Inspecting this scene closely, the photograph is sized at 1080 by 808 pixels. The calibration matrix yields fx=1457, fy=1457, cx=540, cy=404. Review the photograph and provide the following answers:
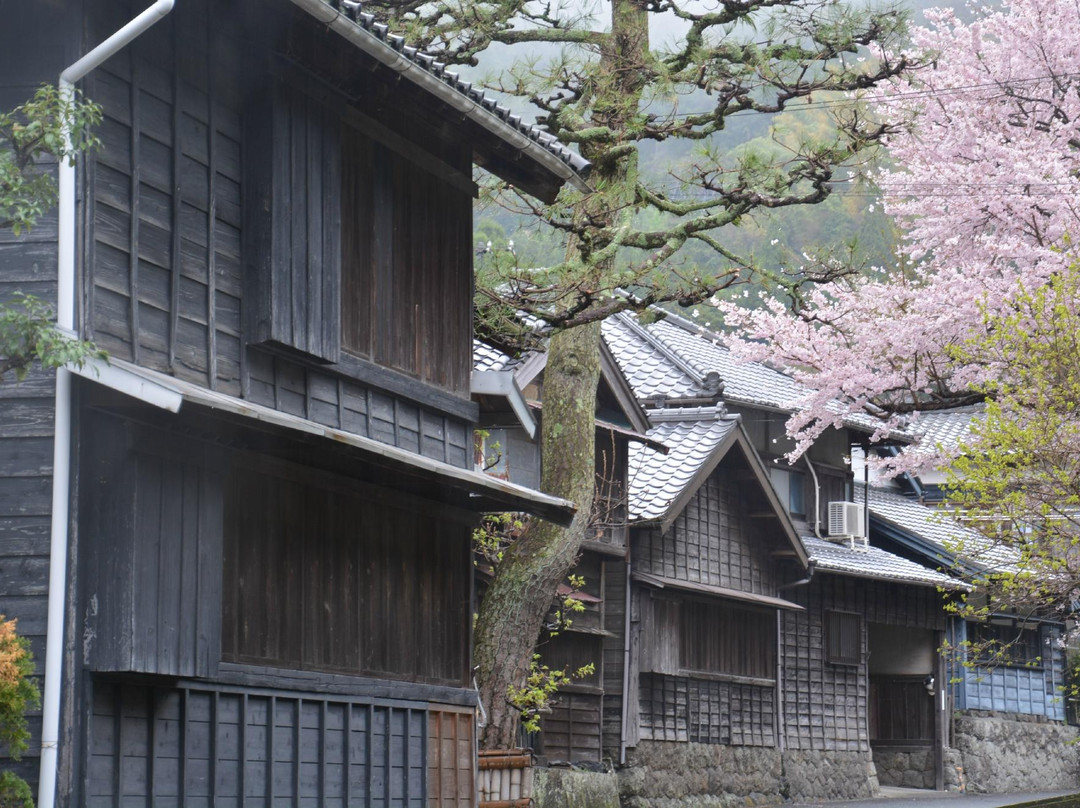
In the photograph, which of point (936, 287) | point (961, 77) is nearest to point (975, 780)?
point (936, 287)

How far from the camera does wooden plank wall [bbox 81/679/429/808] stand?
9109mm

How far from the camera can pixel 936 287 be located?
22.9 metres

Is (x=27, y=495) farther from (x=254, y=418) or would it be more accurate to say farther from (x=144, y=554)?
(x=254, y=418)

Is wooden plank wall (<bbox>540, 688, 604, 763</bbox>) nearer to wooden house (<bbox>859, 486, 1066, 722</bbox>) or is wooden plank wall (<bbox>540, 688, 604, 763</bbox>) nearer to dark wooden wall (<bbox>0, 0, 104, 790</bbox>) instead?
wooden house (<bbox>859, 486, 1066, 722</bbox>)

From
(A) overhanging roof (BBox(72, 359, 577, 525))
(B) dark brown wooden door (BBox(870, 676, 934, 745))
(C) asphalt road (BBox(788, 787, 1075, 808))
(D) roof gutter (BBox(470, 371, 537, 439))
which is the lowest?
(C) asphalt road (BBox(788, 787, 1075, 808))

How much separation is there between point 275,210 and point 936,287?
48.2 feet

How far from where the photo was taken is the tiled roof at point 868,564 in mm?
25859

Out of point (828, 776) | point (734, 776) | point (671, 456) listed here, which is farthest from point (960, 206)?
point (828, 776)

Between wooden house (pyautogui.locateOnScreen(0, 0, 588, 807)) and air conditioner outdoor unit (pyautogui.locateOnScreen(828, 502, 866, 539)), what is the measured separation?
51.4 ft

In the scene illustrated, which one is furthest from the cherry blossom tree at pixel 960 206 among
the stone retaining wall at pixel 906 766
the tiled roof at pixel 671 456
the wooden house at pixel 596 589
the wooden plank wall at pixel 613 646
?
the stone retaining wall at pixel 906 766

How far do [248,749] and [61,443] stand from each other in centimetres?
296

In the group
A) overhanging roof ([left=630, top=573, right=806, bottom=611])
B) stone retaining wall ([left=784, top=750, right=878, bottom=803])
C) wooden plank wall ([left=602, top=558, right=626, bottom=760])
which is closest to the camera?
wooden plank wall ([left=602, top=558, right=626, bottom=760])

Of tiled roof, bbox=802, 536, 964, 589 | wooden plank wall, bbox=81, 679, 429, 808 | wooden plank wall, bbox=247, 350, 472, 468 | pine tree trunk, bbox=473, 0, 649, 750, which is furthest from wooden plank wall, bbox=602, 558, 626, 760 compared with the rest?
wooden plank wall, bbox=81, 679, 429, 808

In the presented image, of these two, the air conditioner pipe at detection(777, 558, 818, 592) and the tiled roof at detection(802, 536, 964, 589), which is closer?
the air conditioner pipe at detection(777, 558, 818, 592)
